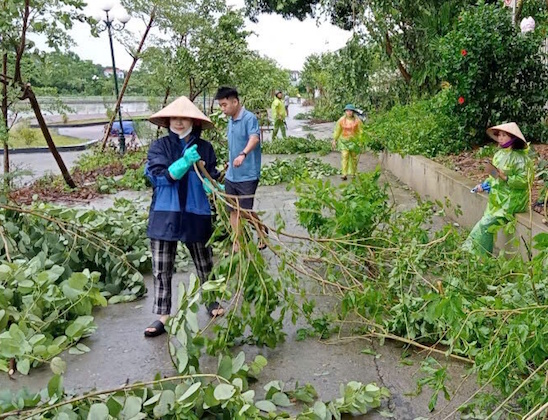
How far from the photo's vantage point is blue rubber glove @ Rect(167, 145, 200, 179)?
3828mm

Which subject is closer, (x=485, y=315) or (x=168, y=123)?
(x=485, y=315)

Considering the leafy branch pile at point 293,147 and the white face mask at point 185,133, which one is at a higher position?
the white face mask at point 185,133

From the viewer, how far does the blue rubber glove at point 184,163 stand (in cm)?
383

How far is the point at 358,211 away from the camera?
14.7 ft

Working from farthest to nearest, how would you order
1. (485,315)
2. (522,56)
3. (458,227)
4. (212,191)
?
(522,56), (458,227), (212,191), (485,315)

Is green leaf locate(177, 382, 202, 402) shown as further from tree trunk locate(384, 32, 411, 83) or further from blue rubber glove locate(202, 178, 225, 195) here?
tree trunk locate(384, 32, 411, 83)

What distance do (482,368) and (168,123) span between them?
2738 millimetres

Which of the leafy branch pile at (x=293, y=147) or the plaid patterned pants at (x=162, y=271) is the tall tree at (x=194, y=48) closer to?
the leafy branch pile at (x=293, y=147)

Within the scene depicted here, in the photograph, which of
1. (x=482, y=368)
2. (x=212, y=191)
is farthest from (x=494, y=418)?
(x=212, y=191)

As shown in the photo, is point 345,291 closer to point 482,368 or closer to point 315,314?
point 315,314

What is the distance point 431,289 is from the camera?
13.0ft

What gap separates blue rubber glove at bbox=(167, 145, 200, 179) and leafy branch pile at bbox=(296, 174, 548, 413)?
113 centimetres

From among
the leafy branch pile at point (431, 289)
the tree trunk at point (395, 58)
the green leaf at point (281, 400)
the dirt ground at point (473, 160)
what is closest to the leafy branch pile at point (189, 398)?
the green leaf at point (281, 400)

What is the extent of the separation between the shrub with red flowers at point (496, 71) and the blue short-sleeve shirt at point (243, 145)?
4.19m
